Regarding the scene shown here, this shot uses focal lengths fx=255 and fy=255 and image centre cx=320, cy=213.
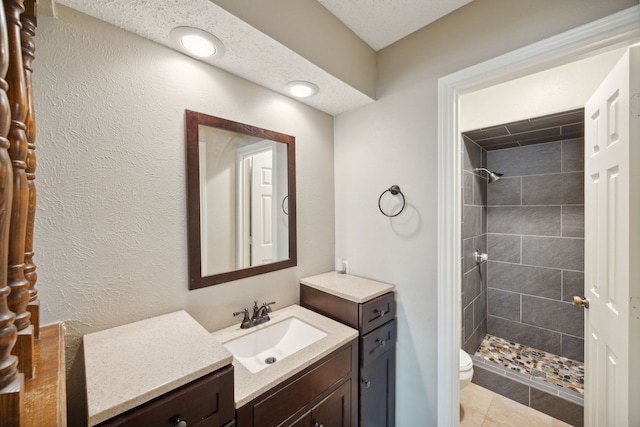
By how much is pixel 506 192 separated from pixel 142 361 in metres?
3.16

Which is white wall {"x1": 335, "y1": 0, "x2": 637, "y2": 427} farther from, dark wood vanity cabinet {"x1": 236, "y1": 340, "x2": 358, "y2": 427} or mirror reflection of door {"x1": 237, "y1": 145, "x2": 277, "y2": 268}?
mirror reflection of door {"x1": 237, "y1": 145, "x2": 277, "y2": 268}

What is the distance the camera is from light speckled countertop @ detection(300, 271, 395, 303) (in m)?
1.46

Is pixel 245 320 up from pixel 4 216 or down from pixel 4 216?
down

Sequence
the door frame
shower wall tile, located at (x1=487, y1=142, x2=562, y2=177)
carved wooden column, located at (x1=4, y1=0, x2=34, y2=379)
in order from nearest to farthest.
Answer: carved wooden column, located at (x1=4, y1=0, x2=34, y2=379) < the door frame < shower wall tile, located at (x1=487, y1=142, x2=562, y2=177)

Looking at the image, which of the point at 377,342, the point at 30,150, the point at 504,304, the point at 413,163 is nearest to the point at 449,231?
the point at 413,163

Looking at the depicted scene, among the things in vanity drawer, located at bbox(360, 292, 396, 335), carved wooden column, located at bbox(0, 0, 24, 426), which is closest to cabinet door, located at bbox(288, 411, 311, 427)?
vanity drawer, located at bbox(360, 292, 396, 335)

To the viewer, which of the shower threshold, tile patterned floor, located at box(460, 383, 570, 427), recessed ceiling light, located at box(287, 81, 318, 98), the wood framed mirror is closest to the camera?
the wood framed mirror

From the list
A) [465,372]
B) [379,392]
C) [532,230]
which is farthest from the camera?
[532,230]

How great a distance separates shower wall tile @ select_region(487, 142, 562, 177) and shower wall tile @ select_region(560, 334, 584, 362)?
1535 millimetres

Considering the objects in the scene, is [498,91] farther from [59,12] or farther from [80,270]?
[80,270]

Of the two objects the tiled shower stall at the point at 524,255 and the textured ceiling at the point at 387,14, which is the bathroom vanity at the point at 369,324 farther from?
the textured ceiling at the point at 387,14

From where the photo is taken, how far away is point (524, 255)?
2541 mm

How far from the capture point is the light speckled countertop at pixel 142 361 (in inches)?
27.6

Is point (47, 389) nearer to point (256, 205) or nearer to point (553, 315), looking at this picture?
point (256, 205)
